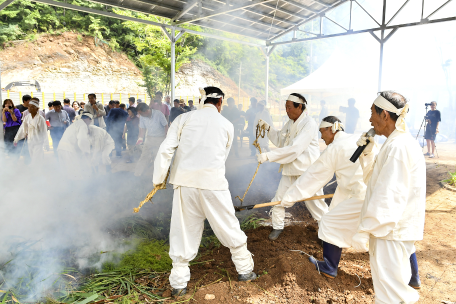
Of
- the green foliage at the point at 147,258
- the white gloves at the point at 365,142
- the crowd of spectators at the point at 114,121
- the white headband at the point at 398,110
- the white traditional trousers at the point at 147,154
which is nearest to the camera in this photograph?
the white headband at the point at 398,110

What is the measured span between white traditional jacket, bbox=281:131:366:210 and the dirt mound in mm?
677

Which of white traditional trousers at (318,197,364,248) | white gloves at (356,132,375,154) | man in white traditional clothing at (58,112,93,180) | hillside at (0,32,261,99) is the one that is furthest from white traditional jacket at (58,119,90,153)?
hillside at (0,32,261,99)

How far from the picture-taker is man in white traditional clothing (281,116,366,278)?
2936 millimetres

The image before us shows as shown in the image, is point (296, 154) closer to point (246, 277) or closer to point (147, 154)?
point (246, 277)

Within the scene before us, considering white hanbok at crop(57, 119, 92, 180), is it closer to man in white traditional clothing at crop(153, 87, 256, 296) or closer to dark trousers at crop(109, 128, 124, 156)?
man in white traditional clothing at crop(153, 87, 256, 296)

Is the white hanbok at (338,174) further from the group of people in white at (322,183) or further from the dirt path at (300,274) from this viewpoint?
the dirt path at (300,274)

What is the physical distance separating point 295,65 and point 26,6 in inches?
1058

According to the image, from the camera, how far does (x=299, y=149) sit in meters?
4.03

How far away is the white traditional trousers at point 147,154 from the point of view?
645cm

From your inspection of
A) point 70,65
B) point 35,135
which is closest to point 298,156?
point 35,135

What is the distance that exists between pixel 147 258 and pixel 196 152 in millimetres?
1415

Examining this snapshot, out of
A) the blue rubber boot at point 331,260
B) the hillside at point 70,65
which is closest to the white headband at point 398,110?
the blue rubber boot at point 331,260

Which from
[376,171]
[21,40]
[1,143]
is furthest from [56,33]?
[376,171]

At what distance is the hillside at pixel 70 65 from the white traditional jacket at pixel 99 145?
1870 cm
